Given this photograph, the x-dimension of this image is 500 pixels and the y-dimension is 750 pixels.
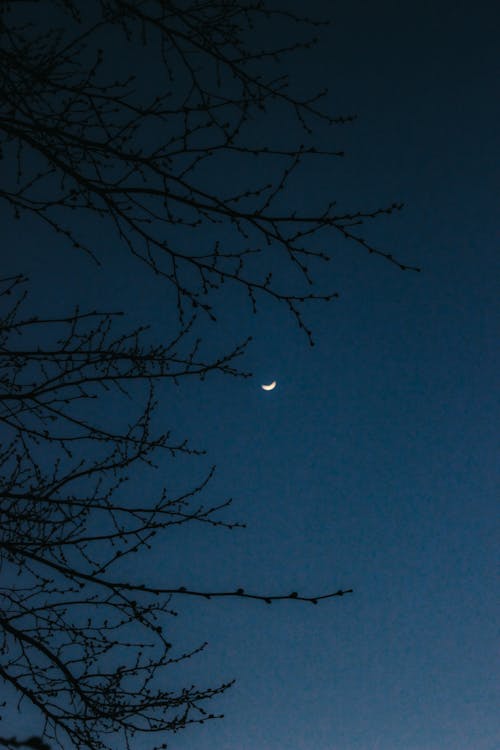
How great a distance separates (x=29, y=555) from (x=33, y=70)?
2489mm

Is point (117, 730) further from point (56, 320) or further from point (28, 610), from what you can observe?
point (56, 320)

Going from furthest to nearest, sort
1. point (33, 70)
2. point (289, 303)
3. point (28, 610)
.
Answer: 1. point (28, 610)
2. point (289, 303)
3. point (33, 70)

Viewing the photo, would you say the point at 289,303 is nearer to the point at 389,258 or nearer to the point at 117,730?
the point at 389,258

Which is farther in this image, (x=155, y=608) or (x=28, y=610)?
(x=28, y=610)

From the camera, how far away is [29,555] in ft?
10.7

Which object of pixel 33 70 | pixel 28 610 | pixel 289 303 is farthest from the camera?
pixel 28 610

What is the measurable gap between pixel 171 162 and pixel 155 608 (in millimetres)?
2332

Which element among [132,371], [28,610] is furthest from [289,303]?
[28,610]

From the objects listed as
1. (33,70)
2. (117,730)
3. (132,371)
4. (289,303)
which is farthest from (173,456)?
(33,70)

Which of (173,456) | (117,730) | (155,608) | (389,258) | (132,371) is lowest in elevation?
(117,730)

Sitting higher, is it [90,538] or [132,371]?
[132,371]

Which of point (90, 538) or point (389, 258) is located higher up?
point (389, 258)

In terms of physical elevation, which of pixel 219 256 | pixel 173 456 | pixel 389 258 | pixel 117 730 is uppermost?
pixel 219 256

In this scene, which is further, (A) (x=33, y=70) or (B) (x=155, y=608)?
(B) (x=155, y=608)
